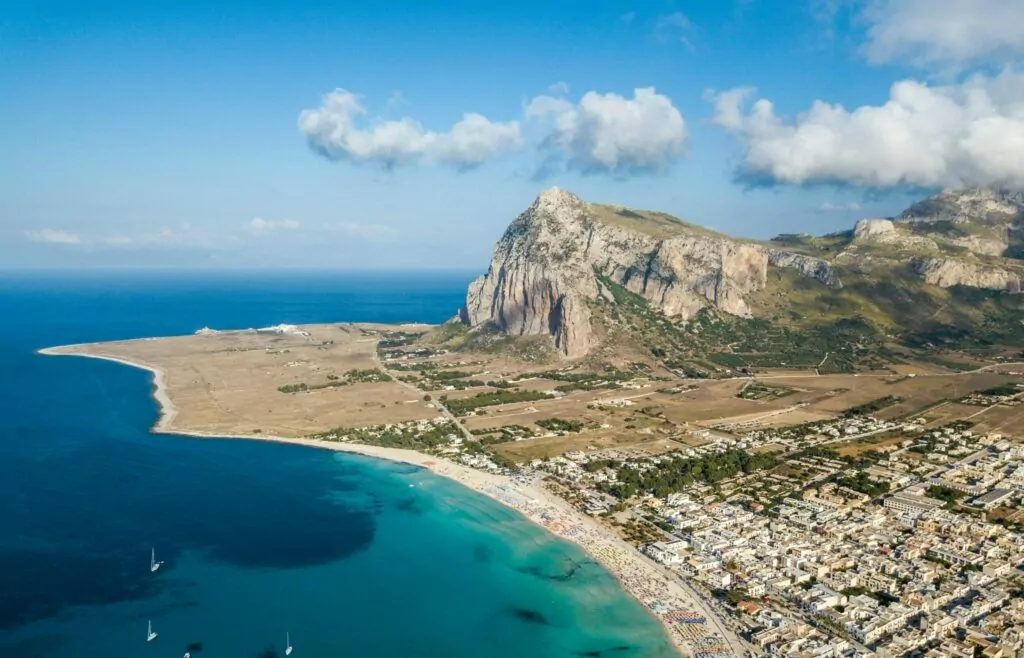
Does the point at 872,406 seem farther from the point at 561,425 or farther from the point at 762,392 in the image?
the point at 561,425

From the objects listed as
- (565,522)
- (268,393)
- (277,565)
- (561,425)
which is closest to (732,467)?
(565,522)

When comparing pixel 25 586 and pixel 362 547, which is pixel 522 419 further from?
pixel 25 586

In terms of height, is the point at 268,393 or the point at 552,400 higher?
the point at 268,393

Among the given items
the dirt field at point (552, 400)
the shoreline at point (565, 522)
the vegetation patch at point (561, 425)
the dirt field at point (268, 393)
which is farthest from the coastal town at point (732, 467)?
the dirt field at point (268, 393)

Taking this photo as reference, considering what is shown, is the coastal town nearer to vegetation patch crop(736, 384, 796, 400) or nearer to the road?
the road

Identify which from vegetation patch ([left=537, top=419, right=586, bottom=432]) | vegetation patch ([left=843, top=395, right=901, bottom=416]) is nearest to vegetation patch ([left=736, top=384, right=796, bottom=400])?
vegetation patch ([left=843, top=395, right=901, bottom=416])

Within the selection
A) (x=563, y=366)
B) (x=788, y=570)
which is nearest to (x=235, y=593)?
(x=788, y=570)

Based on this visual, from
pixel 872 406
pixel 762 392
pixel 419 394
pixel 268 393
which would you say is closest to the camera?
pixel 872 406
